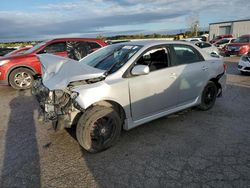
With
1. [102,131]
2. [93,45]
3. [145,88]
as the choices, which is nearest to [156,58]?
[145,88]

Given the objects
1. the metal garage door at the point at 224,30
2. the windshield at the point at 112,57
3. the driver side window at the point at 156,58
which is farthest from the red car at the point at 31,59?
the metal garage door at the point at 224,30

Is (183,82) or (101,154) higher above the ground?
(183,82)

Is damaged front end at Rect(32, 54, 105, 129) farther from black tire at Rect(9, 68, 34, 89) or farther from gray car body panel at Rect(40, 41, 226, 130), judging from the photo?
black tire at Rect(9, 68, 34, 89)

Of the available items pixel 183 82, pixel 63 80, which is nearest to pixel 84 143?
pixel 63 80

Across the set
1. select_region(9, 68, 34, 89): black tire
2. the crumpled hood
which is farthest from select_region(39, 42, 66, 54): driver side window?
the crumpled hood

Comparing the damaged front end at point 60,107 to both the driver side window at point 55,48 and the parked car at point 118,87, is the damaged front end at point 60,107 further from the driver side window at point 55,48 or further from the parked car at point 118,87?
the driver side window at point 55,48

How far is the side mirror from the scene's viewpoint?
3509 millimetres

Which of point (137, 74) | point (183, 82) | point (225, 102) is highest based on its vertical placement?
point (137, 74)

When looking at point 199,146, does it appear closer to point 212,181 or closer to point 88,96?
point 212,181

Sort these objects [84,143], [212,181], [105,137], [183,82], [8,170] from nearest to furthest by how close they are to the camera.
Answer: [212,181] < [8,170] < [84,143] < [105,137] < [183,82]

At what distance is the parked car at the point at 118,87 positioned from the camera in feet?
10.5

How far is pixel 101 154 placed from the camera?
3408 mm

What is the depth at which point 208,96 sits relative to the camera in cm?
505

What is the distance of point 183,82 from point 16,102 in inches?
185
